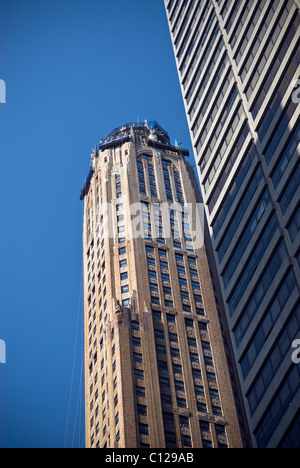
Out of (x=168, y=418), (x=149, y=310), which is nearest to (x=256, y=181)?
(x=168, y=418)

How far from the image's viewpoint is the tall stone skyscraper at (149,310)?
368ft

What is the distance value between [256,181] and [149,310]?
53458 mm

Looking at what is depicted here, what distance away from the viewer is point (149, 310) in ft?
408

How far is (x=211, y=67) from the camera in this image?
90188 mm

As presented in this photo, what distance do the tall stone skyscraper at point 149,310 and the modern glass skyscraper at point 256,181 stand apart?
39.7 m

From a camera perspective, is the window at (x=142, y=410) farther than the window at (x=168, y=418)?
No

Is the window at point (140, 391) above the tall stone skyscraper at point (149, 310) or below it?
below

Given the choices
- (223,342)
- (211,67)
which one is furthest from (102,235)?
(211,67)

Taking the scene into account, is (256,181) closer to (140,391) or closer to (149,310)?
(140,391)

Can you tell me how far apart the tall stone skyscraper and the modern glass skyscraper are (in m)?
39.7

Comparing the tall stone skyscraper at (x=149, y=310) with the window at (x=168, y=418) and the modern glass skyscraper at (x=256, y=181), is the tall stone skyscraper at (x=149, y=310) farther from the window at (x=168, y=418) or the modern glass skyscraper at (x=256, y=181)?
the modern glass skyscraper at (x=256, y=181)

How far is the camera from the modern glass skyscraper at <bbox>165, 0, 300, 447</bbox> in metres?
63.4

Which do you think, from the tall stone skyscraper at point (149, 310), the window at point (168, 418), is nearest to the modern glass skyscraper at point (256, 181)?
the tall stone skyscraper at point (149, 310)

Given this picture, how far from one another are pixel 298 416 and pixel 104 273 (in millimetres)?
78384
